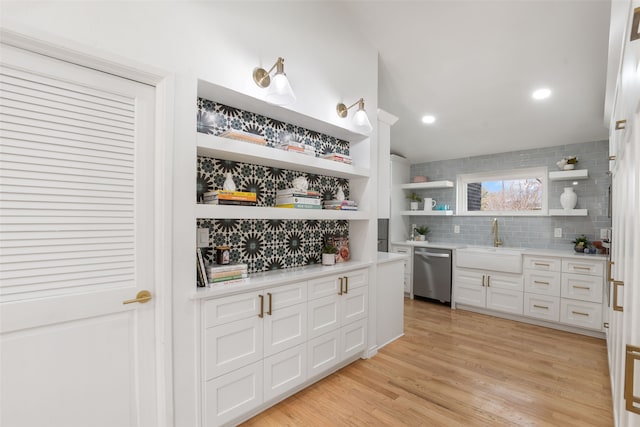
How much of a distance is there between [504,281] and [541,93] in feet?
7.35

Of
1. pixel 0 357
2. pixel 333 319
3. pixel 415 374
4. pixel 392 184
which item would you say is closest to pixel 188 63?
pixel 0 357

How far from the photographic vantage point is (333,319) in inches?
96.8

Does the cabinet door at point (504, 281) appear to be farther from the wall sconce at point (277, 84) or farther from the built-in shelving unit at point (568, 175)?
the wall sconce at point (277, 84)

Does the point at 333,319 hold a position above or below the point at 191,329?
below

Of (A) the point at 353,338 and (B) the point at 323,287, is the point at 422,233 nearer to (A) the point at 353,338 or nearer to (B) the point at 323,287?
(A) the point at 353,338

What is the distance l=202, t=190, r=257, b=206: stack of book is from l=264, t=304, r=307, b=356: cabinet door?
2.41 feet

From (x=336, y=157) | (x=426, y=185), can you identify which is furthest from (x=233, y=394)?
(x=426, y=185)

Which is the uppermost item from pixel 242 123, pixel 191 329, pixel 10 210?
pixel 242 123

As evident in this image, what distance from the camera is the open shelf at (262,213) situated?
1747mm

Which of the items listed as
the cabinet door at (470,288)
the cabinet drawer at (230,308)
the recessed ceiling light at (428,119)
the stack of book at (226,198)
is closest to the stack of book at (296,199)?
the stack of book at (226,198)

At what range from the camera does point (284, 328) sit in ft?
6.84

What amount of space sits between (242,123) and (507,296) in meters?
3.79

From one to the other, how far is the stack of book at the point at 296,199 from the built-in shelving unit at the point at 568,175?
329cm

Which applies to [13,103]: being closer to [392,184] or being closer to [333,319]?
[333,319]
